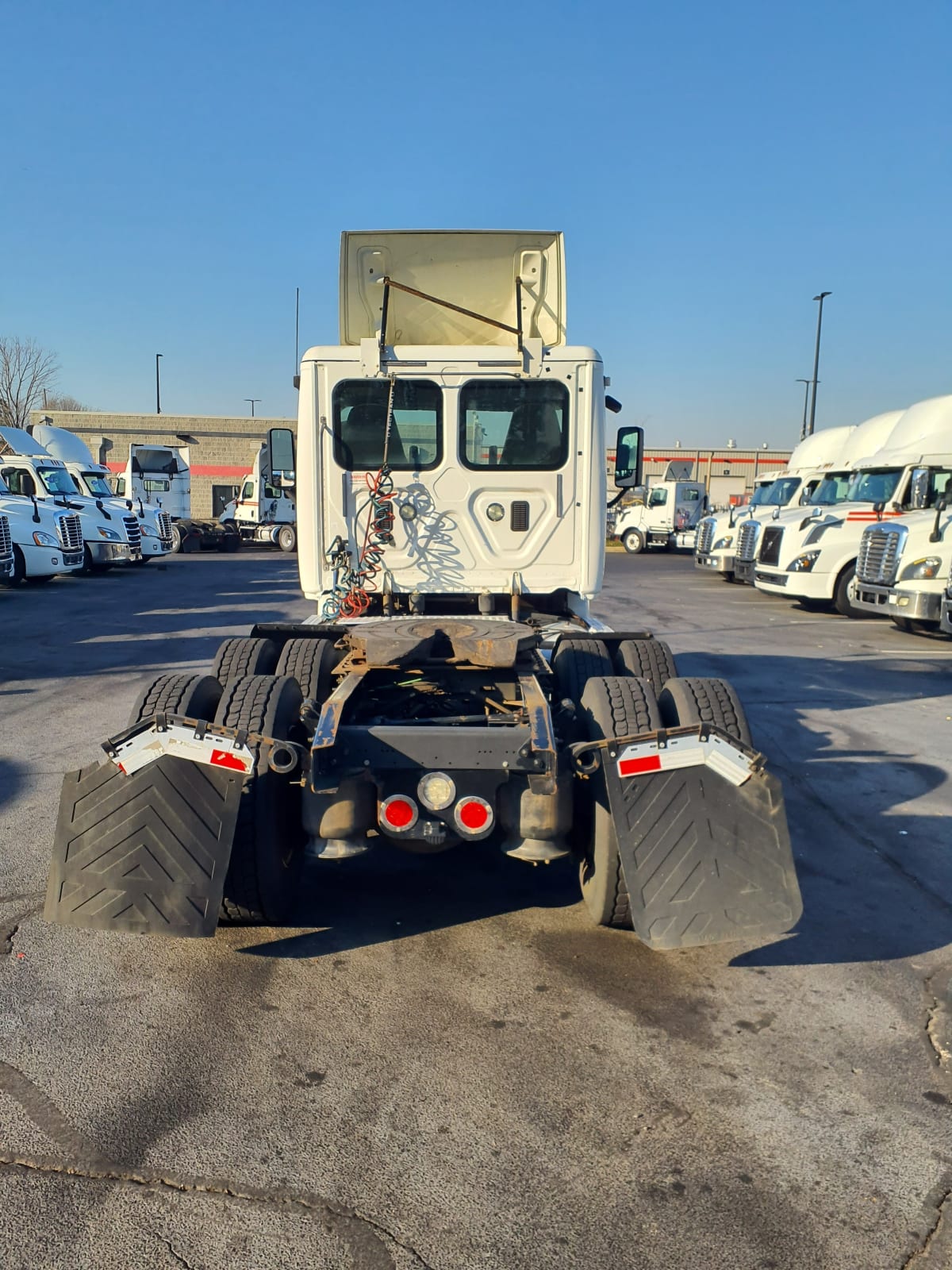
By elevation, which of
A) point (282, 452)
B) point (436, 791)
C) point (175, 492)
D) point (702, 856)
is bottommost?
point (702, 856)

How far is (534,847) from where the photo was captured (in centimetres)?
389

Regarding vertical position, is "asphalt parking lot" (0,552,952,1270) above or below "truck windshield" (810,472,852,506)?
below

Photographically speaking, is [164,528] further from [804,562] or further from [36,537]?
[804,562]

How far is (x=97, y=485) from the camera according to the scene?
21672mm

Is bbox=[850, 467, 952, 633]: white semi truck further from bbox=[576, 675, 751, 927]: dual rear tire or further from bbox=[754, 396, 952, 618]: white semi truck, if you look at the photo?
bbox=[576, 675, 751, 927]: dual rear tire

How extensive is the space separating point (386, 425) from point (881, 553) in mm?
9798

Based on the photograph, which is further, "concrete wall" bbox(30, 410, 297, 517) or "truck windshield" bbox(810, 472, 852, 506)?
"concrete wall" bbox(30, 410, 297, 517)

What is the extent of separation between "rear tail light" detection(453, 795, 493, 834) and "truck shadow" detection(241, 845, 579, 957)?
0.72m

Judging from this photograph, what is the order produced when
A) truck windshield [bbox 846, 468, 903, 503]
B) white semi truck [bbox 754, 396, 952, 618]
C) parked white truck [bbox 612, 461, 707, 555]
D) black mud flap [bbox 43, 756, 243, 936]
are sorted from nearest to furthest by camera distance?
black mud flap [bbox 43, 756, 243, 936] → white semi truck [bbox 754, 396, 952, 618] → truck windshield [bbox 846, 468, 903, 503] → parked white truck [bbox 612, 461, 707, 555]

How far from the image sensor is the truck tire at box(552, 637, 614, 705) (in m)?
5.54

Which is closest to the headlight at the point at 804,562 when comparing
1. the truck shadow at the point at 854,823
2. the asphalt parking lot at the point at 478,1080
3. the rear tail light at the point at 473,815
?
the truck shadow at the point at 854,823

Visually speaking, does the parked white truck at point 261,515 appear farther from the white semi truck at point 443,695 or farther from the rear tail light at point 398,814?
the rear tail light at point 398,814

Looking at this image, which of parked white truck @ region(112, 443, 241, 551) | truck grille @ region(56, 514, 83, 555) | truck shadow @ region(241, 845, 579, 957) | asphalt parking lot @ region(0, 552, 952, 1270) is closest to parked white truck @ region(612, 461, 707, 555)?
parked white truck @ region(112, 443, 241, 551)

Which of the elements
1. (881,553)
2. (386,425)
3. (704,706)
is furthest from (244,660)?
(881,553)
